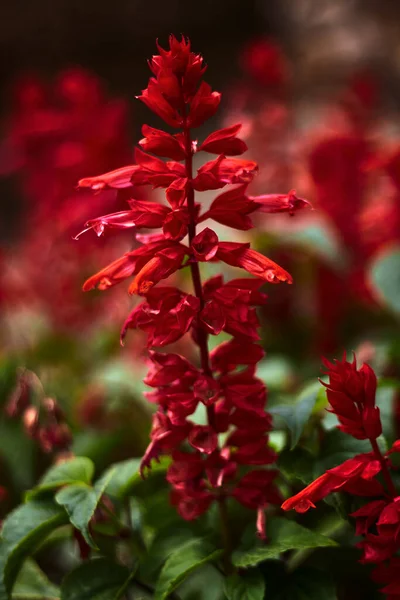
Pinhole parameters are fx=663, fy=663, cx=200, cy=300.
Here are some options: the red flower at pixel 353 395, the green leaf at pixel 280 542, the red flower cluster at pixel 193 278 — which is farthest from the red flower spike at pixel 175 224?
the green leaf at pixel 280 542

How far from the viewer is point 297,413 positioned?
57cm

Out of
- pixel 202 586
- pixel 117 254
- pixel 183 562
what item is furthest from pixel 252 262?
pixel 117 254

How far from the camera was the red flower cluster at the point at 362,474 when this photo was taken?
473 millimetres

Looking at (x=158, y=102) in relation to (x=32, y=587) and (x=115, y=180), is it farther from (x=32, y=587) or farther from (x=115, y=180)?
(x=32, y=587)

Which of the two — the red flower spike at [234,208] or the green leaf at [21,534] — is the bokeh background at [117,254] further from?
the red flower spike at [234,208]

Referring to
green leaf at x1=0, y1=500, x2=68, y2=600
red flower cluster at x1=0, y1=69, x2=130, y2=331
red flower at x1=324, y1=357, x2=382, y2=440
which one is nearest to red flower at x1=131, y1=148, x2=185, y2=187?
red flower at x1=324, y1=357, x2=382, y2=440

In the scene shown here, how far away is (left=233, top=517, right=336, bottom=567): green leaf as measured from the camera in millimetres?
498

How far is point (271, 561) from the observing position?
60 centimetres

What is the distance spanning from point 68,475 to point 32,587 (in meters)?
0.17

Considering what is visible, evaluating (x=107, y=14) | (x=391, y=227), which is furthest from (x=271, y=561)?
(x=107, y=14)

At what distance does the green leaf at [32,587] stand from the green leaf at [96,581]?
8 cm

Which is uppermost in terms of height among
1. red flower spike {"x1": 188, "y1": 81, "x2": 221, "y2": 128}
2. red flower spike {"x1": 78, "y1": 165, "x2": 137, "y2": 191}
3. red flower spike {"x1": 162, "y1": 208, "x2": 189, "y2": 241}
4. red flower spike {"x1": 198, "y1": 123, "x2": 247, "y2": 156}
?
red flower spike {"x1": 188, "y1": 81, "x2": 221, "y2": 128}

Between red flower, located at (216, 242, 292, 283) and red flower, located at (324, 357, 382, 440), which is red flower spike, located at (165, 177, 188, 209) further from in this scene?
red flower, located at (324, 357, 382, 440)

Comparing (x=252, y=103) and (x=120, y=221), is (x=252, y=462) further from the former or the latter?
(x=252, y=103)
